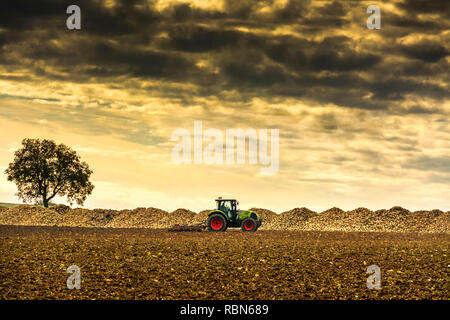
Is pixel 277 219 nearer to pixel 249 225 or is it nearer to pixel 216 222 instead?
pixel 249 225

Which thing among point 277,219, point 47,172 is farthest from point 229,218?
point 47,172

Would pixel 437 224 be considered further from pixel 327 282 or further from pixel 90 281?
pixel 90 281

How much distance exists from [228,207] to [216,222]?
1.50 meters

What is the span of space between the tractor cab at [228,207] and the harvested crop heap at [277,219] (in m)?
11.5

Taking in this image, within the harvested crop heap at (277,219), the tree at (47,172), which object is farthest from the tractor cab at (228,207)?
the tree at (47,172)

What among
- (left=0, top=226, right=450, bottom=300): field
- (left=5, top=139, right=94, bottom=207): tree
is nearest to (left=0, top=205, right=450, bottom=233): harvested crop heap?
(left=5, top=139, right=94, bottom=207): tree

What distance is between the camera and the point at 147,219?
51.0m

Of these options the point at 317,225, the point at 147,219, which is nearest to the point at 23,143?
the point at 147,219

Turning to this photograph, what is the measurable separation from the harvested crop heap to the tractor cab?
37.8ft

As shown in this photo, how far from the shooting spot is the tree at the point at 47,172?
57.9 meters
